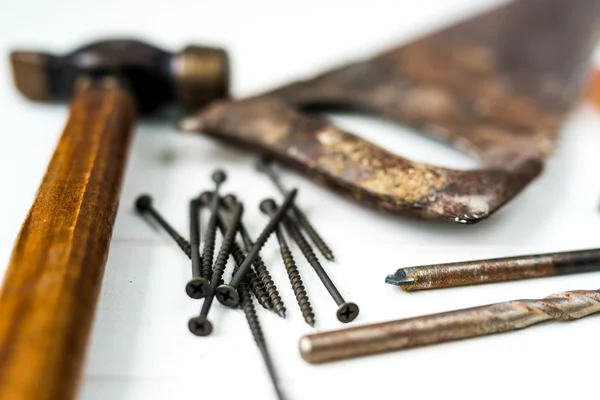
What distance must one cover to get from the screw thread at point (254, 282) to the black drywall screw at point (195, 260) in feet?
0.27

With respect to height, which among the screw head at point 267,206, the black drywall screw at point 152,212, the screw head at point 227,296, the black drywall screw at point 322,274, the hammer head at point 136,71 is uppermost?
the hammer head at point 136,71

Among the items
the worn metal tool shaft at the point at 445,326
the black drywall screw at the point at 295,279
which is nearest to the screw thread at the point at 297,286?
the black drywall screw at the point at 295,279

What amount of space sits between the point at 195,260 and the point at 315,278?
26cm

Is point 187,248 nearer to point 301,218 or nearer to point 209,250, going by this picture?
point 209,250

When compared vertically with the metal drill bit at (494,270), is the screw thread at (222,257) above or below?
below

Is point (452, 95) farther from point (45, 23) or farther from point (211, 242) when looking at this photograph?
point (45, 23)

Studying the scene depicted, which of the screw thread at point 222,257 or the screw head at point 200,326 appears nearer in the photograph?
the screw head at point 200,326

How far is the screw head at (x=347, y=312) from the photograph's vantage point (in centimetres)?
117

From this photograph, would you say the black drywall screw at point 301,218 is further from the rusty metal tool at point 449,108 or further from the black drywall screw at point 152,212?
the black drywall screw at point 152,212

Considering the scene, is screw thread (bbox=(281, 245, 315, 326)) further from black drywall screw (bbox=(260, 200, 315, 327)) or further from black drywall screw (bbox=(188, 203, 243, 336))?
black drywall screw (bbox=(188, 203, 243, 336))

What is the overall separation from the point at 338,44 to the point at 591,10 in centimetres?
103

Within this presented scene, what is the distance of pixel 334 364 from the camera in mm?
1113

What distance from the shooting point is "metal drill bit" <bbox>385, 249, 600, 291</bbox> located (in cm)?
127

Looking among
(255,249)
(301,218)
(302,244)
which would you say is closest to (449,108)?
(301,218)
